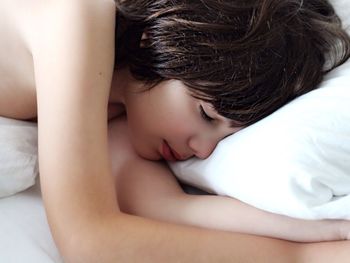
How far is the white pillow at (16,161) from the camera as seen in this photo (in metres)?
0.84

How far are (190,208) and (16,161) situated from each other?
0.27 meters

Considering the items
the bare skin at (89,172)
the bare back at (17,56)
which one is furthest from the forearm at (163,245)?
the bare back at (17,56)

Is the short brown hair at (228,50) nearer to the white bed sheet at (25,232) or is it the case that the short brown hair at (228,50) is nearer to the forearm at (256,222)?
the forearm at (256,222)

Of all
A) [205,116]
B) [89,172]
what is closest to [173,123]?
[205,116]

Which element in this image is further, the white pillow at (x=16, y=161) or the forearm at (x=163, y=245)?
the white pillow at (x=16, y=161)

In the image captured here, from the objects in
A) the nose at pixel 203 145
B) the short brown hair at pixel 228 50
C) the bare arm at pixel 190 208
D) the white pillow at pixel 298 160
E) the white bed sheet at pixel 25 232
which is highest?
the short brown hair at pixel 228 50

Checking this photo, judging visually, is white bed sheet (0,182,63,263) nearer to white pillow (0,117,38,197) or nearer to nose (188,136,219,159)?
white pillow (0,117,38,197)

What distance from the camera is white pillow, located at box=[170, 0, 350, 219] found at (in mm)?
757

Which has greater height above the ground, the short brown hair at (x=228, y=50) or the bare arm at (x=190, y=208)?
the short brown hair at (x=228, y=50)

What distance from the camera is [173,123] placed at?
2.88ft

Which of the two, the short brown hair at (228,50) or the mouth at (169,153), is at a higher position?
the short brown hair at (228,50)

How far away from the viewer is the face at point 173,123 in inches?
33.9

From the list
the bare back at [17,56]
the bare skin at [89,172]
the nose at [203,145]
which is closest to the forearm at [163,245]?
the bare skin at [89,172]

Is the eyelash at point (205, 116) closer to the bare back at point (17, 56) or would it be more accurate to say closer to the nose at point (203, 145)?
the nose at point (203, 145)
